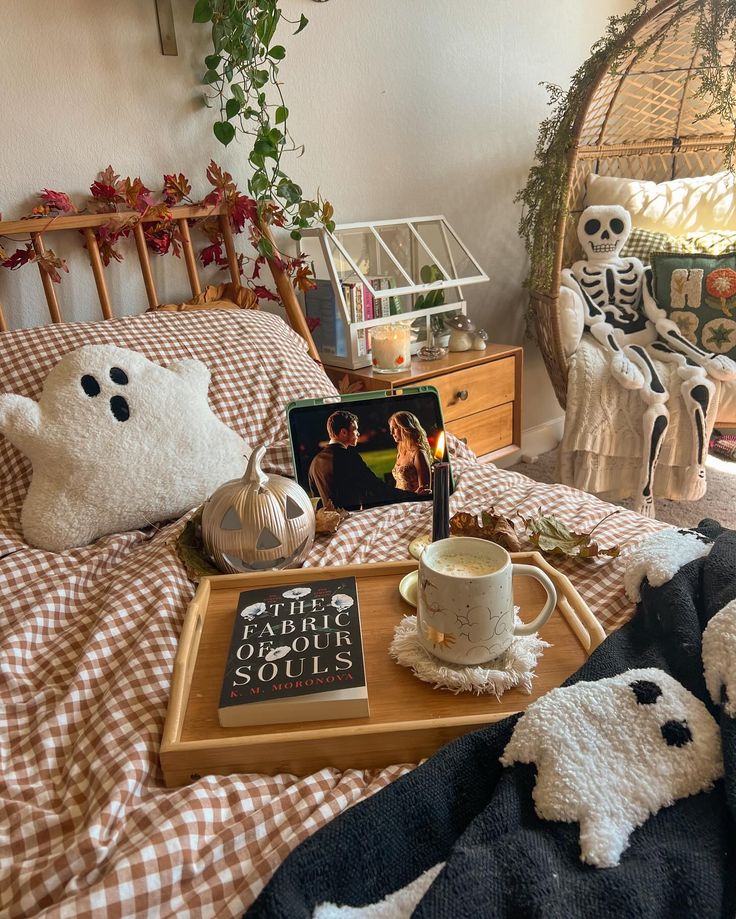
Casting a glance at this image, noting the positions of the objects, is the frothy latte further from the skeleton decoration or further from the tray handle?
the skeleton decoration

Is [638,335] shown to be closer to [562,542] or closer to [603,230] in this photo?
[603,230]

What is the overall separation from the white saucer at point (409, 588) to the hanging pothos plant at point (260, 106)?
4.04 feet

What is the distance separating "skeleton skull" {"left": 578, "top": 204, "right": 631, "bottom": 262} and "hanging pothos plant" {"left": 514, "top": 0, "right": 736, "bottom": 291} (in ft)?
0.61

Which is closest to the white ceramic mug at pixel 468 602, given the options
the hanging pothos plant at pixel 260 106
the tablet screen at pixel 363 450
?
the tablet screen at pixel 363 450

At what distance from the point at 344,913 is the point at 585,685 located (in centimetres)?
29

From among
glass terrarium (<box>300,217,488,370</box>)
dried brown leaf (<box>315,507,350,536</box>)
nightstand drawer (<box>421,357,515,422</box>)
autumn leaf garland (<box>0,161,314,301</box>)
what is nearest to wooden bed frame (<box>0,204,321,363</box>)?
autumn leaf garland (<box>0,161,314,301</box>)

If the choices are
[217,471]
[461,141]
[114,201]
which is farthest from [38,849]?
[461,141]

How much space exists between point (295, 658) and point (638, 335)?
2031 mm

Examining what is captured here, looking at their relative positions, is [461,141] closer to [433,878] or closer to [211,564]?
[211,564]

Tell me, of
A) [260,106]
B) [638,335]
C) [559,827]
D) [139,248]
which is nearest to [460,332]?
[638,335]

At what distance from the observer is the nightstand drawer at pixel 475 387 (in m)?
2.10

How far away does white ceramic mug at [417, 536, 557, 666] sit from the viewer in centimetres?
72

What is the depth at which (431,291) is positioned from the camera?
2240 millimetres

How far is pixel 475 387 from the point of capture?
7.18ft
